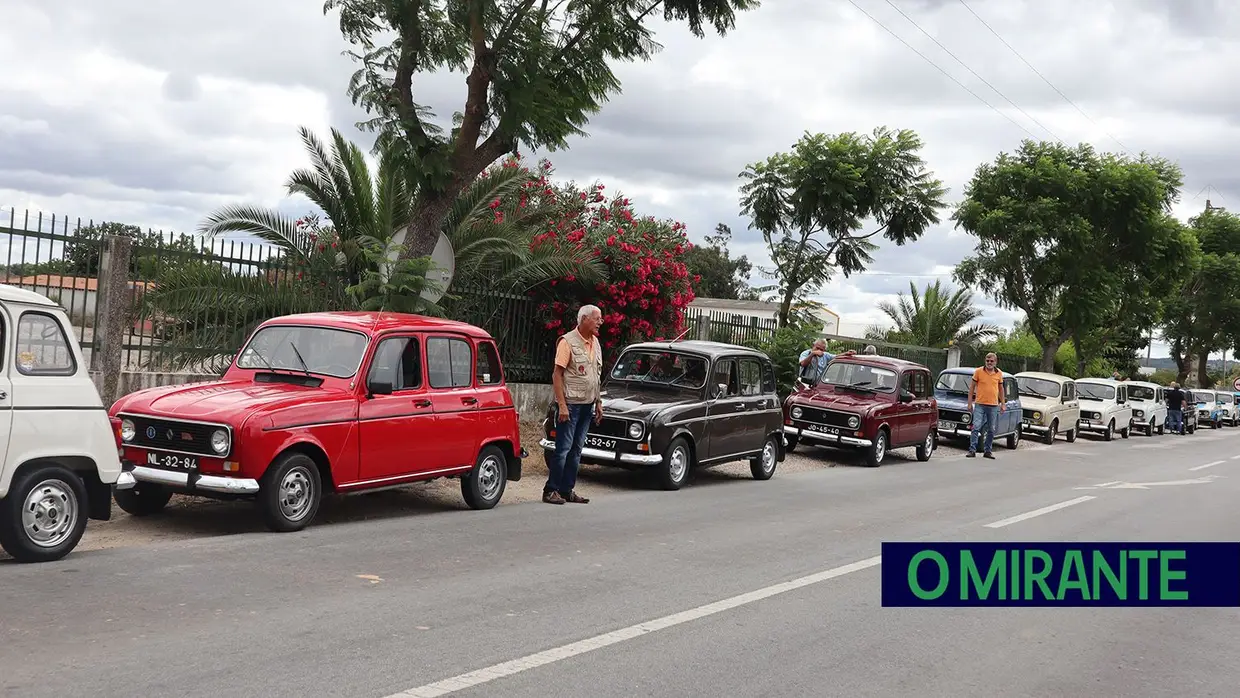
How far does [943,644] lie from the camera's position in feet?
21.9

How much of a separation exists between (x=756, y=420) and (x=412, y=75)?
652cm

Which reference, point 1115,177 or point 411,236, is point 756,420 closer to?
point 411,236

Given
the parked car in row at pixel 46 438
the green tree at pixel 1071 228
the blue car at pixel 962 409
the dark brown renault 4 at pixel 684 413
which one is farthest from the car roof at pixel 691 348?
the green tree at pixel 1071 228

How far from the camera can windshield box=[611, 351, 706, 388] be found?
46.7 ft

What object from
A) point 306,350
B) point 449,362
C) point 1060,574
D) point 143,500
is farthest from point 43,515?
point 1060,574

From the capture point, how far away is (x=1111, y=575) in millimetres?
9688

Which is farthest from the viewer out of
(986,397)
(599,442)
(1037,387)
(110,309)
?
(1037,387)

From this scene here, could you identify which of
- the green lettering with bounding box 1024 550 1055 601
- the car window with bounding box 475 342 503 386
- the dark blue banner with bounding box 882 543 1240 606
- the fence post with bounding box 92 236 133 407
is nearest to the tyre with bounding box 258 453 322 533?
the car window with bounding box 475 342 503 386

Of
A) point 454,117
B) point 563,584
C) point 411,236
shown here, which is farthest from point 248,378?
point 454,117

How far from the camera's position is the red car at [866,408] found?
1853 centimetres

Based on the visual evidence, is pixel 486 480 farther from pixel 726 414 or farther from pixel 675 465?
pixel 726 414

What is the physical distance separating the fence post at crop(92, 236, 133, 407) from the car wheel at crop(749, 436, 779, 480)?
26.9 feet

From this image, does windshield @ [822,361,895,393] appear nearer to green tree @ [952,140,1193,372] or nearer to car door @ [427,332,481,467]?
car door @ [427,332,481,467]

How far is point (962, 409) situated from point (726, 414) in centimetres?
1149
